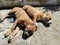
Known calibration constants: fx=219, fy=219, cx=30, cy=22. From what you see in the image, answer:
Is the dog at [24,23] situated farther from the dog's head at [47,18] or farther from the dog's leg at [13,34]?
the dog's head at [47,18]

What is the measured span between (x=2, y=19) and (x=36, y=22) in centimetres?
91

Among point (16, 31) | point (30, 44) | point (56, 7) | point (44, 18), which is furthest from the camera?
point (56, 7)

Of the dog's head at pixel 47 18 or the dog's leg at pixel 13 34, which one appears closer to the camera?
the dog's leg at pixel 13 34

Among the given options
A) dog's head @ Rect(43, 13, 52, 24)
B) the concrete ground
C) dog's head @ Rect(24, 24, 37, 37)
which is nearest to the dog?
dog's head @ Rect(24, 24, 37, 37)

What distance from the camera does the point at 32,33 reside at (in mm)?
5031

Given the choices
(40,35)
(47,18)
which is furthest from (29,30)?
(47,18)

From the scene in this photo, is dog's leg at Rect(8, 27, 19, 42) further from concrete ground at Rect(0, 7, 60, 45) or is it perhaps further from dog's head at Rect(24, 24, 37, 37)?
dog's head at Rect(24, 24, 37, 37)

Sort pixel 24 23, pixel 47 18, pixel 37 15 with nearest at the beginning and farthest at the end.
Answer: pixel 24 23 < pixel 47 18 < pixel 37 15

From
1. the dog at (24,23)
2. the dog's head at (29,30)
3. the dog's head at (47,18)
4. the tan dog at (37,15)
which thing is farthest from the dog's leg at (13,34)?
the dog's head at (47,18)

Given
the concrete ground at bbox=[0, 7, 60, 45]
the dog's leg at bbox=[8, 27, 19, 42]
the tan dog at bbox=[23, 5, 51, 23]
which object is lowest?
the concrete ground at bbox=[0, 7, 60, 45]

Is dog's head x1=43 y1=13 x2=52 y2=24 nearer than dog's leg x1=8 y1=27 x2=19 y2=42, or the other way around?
dog's leg x1=8 y1=27 x2=19 y2=42

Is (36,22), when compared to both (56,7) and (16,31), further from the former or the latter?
(56,7)

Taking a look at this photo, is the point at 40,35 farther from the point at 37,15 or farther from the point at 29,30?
the point at 37,15

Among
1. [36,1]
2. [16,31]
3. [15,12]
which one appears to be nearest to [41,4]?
[36,1]
